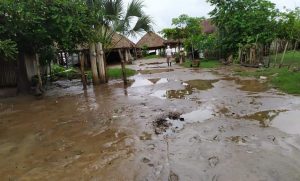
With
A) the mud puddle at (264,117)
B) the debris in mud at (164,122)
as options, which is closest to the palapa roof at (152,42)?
the debris in mud at (164,122)

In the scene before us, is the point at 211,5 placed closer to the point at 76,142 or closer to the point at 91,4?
the point at 91,4

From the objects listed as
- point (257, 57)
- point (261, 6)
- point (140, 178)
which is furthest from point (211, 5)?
point (140, 178)

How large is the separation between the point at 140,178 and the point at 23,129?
15.8 feet

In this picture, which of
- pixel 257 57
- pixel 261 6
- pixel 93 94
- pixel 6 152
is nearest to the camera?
pixel 6 152

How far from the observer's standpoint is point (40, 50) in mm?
15031

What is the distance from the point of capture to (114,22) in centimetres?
1650

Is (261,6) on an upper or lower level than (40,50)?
upper

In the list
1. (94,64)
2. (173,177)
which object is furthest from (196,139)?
(94,64)

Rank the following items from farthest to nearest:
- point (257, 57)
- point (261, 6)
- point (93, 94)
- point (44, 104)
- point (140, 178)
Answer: point (261, 6) → point (257, 57) → point (93, 94) → point (44, 104) → point (140, 178)

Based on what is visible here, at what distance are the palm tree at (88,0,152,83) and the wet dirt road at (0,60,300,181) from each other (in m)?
5.58

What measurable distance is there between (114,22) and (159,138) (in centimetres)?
1111

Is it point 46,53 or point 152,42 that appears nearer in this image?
point 46,53

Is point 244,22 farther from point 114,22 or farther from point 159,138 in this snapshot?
point 159,138

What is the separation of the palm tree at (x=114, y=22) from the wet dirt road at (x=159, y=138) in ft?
18.3
